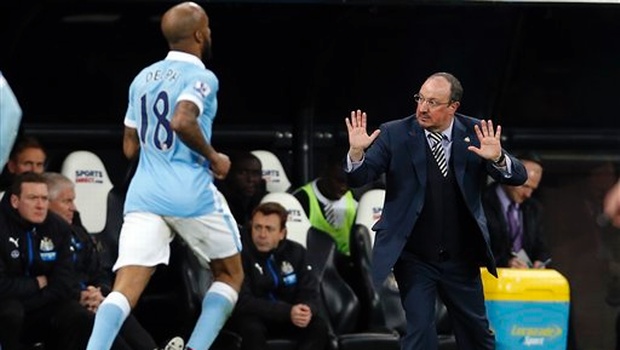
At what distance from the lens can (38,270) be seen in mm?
9969

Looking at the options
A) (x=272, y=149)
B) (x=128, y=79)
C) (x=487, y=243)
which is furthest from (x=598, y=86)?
(x=487, y=243)

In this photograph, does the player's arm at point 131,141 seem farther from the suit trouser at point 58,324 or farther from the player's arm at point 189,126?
the suit trouser at point 58,324

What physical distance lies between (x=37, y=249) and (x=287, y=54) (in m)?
2.77

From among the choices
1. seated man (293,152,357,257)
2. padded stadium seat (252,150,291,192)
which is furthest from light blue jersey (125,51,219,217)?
padded stadium seat (252,150,291,192)

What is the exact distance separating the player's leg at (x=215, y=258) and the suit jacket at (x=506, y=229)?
2693 millimetres

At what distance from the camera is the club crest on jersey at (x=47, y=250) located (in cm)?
998

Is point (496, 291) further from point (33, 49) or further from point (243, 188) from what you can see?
point (33, 49)

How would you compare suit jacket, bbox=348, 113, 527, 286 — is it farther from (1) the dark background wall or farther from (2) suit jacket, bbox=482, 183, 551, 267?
(1) the dark background wall

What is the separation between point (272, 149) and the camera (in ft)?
39.5

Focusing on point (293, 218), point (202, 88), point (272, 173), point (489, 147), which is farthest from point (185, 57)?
point (272, 173)

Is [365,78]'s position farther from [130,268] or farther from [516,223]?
[130,268]

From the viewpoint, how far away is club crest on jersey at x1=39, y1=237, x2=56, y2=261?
32.7 ft

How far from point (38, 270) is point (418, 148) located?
2.49 metres

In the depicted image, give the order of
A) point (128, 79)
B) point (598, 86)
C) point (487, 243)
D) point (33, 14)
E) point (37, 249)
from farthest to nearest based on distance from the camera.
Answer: point (598, 86)
point (128, 79)
point (33, 14)
point (37, 249)
point (487, 243)
